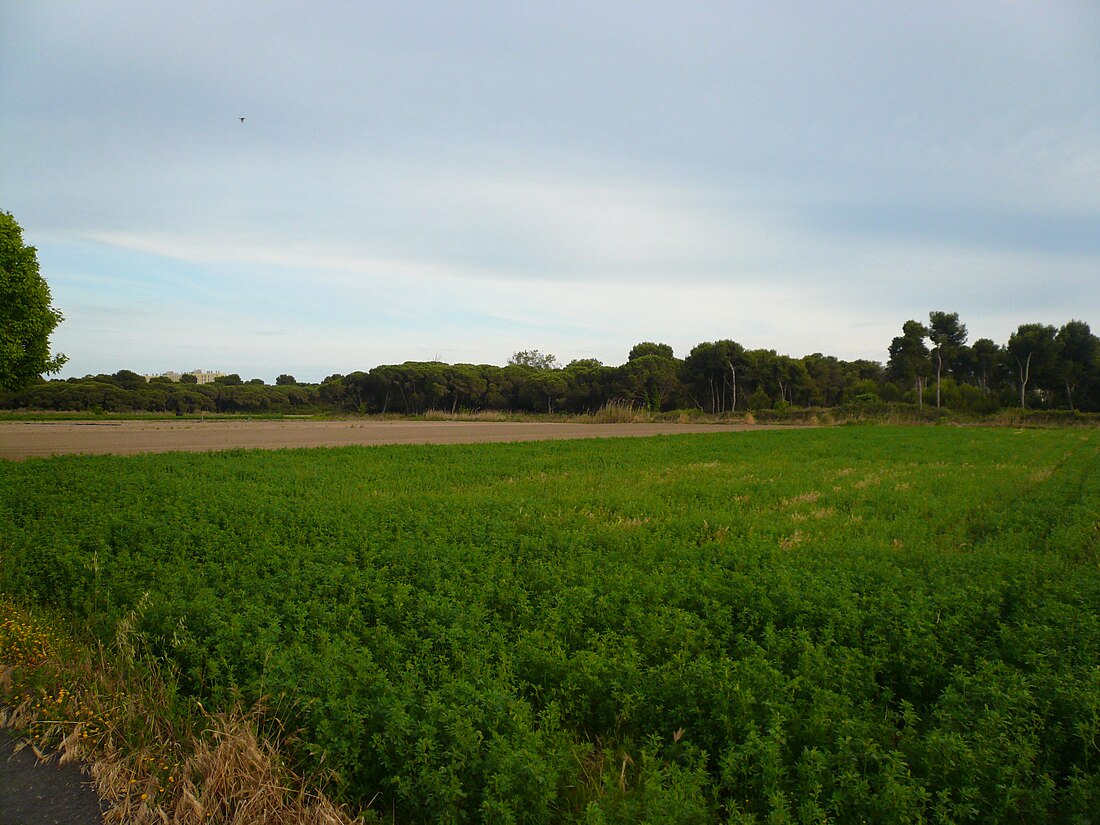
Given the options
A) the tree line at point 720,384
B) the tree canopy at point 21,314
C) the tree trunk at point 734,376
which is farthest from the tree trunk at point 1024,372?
the tree canopy at point 21,314

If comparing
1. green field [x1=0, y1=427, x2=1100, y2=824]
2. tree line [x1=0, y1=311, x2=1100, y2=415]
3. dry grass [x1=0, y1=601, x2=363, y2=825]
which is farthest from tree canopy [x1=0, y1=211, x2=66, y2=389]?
tree line [x1=0, y1=311, x2=1100, y2=415]

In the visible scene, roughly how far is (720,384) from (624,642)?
96.6 metres

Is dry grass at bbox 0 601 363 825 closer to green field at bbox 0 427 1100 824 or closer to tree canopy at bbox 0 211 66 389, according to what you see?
green field at bbox 0 427 1100 824

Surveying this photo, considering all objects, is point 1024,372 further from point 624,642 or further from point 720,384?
point 624,642

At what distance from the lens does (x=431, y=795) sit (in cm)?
375

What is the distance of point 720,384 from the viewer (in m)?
98.4

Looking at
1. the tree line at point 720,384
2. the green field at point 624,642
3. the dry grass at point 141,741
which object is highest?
the tree line at point 720,384

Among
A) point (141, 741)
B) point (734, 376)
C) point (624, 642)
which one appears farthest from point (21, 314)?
point (734, 376)

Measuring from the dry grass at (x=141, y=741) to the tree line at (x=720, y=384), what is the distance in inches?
3199

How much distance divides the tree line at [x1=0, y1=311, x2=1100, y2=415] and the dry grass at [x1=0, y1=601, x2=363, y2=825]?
8126 centimetres

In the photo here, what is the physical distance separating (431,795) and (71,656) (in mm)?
4407

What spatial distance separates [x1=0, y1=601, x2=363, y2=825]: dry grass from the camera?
3.98 m

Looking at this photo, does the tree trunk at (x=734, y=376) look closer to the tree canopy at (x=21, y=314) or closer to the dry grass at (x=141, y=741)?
the tree canopy at (x=21, y=314)

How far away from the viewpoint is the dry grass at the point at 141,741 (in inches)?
157
